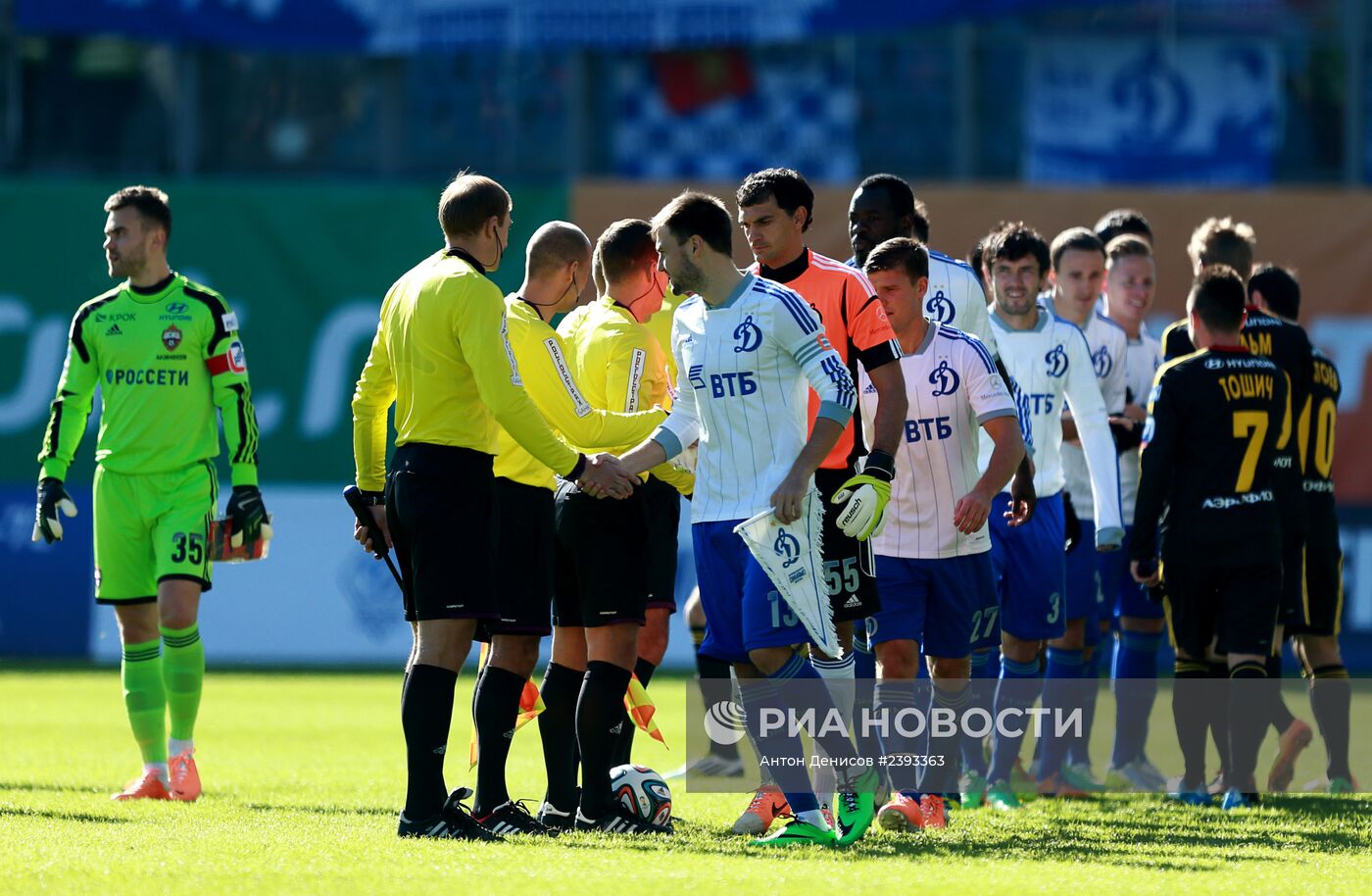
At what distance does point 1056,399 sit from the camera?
856cm

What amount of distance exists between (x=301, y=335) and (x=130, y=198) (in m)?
7.50

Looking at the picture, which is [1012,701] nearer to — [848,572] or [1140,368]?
[848,572]

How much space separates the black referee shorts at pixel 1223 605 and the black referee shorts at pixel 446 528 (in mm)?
3116

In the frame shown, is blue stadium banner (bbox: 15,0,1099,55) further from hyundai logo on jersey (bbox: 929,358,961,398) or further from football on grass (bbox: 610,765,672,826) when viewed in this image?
football on grass (bbox: 610,765,672,826)

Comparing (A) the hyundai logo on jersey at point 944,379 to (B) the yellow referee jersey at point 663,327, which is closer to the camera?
(A) the hyundai logo on jersey at point 944,379

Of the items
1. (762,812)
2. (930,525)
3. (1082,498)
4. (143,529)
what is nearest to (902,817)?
(762,812)

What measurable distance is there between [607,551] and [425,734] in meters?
0.96

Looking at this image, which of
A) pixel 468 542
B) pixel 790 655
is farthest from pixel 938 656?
pixel 468 542

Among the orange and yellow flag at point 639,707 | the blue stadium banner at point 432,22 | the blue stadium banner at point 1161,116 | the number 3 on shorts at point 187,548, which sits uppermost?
the blue stadium banner at point 432,22

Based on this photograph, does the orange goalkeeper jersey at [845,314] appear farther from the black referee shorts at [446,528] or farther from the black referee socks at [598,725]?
the black referee shorts at [446,528]

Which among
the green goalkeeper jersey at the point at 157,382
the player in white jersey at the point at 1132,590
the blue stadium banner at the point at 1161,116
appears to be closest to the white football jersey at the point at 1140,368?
the player in white jersey at the point at 1132,590

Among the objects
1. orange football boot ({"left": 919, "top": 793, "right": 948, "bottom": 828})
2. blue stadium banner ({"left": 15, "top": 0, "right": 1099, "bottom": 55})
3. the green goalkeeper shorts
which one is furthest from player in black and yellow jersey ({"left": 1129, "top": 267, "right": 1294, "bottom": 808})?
blue stadium banner ({"left": 15, "top": 0, "right": 1099, "bottom": 55})

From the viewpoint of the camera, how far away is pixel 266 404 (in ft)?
51.4

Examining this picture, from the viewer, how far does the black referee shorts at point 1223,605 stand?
802 cm
